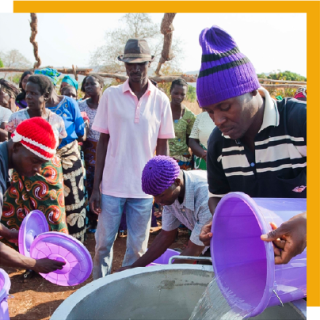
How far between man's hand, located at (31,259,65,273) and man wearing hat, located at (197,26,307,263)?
904 mm

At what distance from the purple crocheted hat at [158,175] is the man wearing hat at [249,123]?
0.45 metres

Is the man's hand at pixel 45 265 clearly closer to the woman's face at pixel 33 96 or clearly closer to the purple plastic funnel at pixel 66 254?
the purple plastic funnel at pixel 66 254

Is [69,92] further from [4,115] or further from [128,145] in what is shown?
[128,145]

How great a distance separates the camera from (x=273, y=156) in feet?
4.68

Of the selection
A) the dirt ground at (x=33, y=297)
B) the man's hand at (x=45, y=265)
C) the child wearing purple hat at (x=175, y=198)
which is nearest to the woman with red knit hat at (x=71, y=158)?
the dirt ground at (x=33, y=297)

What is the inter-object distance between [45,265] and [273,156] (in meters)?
1.33

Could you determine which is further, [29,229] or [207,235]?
A: [29,229]

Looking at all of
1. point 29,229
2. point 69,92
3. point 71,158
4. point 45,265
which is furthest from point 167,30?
point 45,265

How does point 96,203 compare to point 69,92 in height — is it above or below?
below

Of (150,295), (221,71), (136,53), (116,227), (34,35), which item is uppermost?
(34,35)

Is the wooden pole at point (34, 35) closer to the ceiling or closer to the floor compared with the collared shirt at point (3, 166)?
closer to the ceiling

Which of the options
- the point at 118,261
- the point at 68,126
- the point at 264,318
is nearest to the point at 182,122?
the point at 68,126

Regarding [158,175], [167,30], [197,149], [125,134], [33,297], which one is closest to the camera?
[158,175]

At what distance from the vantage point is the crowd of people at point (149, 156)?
4.42 ft
